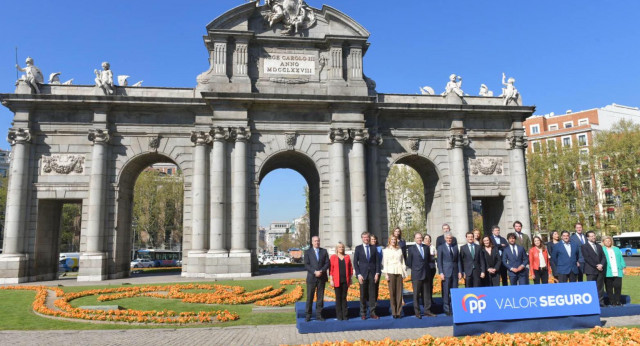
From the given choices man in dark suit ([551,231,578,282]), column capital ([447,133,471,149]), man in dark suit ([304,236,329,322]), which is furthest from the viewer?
column capital ([447,133,471,149])

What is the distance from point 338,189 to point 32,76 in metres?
19.4

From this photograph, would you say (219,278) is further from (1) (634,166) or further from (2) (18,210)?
(1) (634,166)

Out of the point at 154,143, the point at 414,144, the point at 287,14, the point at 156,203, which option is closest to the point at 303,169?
the point at 414,144

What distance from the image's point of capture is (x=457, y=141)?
96.5ft

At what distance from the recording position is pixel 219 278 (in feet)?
81.3

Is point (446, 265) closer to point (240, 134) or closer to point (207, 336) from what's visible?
point (207, 336)

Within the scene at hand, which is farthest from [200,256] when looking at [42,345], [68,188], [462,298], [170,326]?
[462,298]

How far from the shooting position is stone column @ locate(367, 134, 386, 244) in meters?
27.9

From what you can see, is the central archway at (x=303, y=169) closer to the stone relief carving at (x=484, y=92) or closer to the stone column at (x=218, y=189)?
the stone column at (x=218, y=189)

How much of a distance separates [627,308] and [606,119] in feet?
238

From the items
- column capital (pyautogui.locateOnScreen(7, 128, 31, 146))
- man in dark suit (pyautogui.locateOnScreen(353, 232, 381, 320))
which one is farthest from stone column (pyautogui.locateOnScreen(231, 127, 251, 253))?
man in dark suit (pyautogui.locateOnScreen(353, 232, 381, 320))

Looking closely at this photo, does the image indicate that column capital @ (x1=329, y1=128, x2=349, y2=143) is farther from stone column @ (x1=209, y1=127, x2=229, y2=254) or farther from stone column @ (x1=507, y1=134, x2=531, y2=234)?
stone column @ (x1=507, y1=134, x2=531, y2=234)

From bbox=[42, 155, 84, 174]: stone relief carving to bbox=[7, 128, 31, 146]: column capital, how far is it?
1.39 meters

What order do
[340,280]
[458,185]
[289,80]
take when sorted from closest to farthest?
[340,280] → [289,80] → [458,185]
